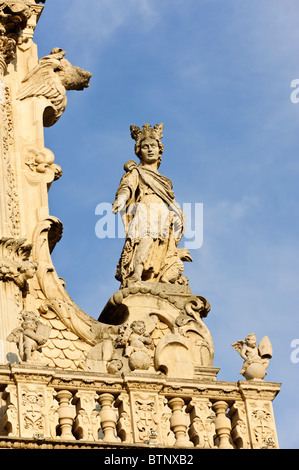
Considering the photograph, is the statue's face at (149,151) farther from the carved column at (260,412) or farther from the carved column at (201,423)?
the carved column at (201,423)

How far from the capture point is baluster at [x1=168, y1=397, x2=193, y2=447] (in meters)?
24.1

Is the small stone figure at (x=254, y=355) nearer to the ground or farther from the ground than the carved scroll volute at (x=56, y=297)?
nearer to the ground

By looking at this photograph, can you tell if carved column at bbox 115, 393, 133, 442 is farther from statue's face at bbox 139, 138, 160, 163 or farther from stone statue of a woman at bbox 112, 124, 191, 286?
statue's face at bbox 139, 138, 160, 163

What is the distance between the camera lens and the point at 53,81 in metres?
29.3

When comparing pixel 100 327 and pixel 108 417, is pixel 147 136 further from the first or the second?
pixel 108 417

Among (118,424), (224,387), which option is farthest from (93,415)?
(224,387)

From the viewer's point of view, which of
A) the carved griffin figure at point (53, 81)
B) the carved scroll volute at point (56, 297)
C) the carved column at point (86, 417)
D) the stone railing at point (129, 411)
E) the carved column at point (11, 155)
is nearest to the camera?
the stone railing at point (129, 411)

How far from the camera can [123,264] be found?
28.0 m

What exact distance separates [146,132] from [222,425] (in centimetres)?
605

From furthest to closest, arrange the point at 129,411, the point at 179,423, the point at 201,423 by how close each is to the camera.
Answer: the point at 201,423 → the point at 179,423 → the point at 129,411

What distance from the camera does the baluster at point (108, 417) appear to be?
940 inches

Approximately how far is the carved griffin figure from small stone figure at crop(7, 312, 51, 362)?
5625 millimetres

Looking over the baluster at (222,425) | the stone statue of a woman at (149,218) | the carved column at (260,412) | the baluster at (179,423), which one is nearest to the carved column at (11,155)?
the stone statue of a woman at (149,218)

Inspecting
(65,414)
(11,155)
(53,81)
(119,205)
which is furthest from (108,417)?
(53,81)
